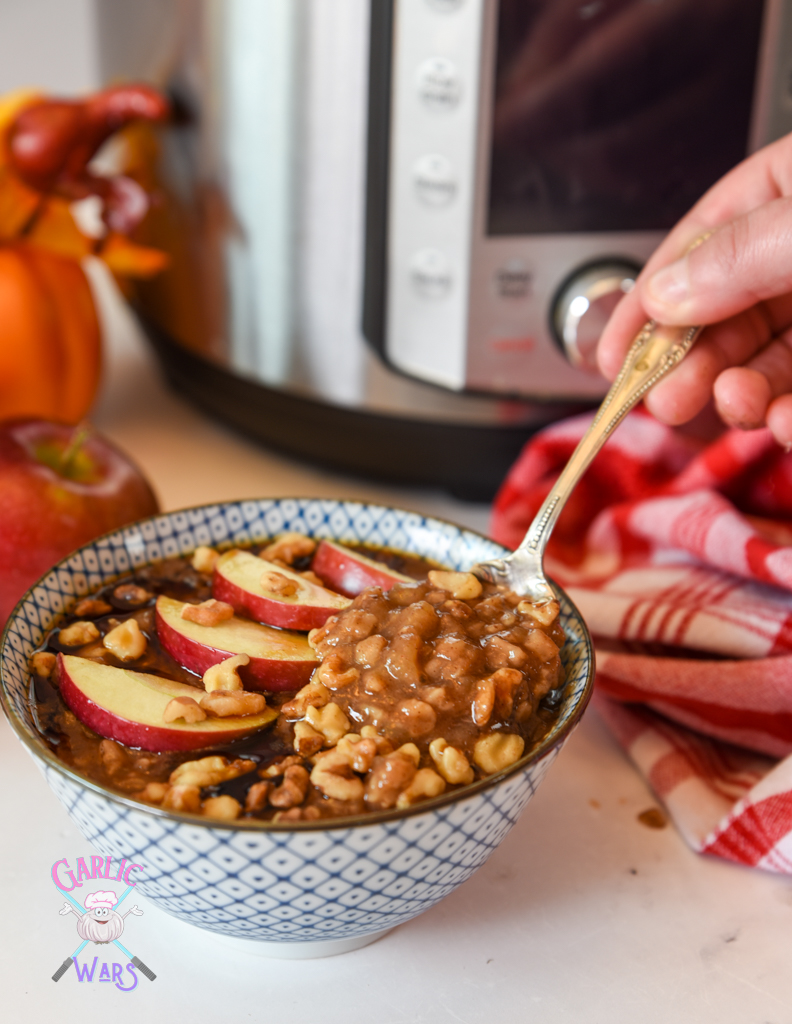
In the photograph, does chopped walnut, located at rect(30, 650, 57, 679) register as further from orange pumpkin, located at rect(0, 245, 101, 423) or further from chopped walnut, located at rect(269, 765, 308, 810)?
orange pumpkin, located at rect(0, 245, 101, 423)

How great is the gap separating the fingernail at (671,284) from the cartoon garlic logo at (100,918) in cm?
51

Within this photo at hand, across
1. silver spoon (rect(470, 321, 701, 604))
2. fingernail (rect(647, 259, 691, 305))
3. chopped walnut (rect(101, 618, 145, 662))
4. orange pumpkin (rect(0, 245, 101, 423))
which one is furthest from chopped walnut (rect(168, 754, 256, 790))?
orange pumpkin (rect(0, 245, 101, 423))

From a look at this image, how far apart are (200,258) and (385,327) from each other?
0.22m

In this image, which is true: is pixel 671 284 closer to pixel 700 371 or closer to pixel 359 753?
pixel 700 371

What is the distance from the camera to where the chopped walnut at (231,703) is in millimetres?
509

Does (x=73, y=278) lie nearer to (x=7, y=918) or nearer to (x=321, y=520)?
(x=321, y=520)

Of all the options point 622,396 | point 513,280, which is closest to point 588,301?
point 513,280

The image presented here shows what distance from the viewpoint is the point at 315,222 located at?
84 cm

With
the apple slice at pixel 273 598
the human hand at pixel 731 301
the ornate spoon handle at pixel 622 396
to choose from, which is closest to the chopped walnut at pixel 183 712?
the apple slice at pixel 273 598

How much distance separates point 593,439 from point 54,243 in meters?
0.61

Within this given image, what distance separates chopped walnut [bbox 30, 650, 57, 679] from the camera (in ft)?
1.81

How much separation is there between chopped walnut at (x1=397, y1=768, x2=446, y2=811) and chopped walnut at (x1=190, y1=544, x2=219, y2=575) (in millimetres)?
250

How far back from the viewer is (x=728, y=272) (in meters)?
0.66

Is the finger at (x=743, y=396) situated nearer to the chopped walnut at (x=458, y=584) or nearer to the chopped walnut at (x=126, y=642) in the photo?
the chopped walnut at (x=458, y=584)
